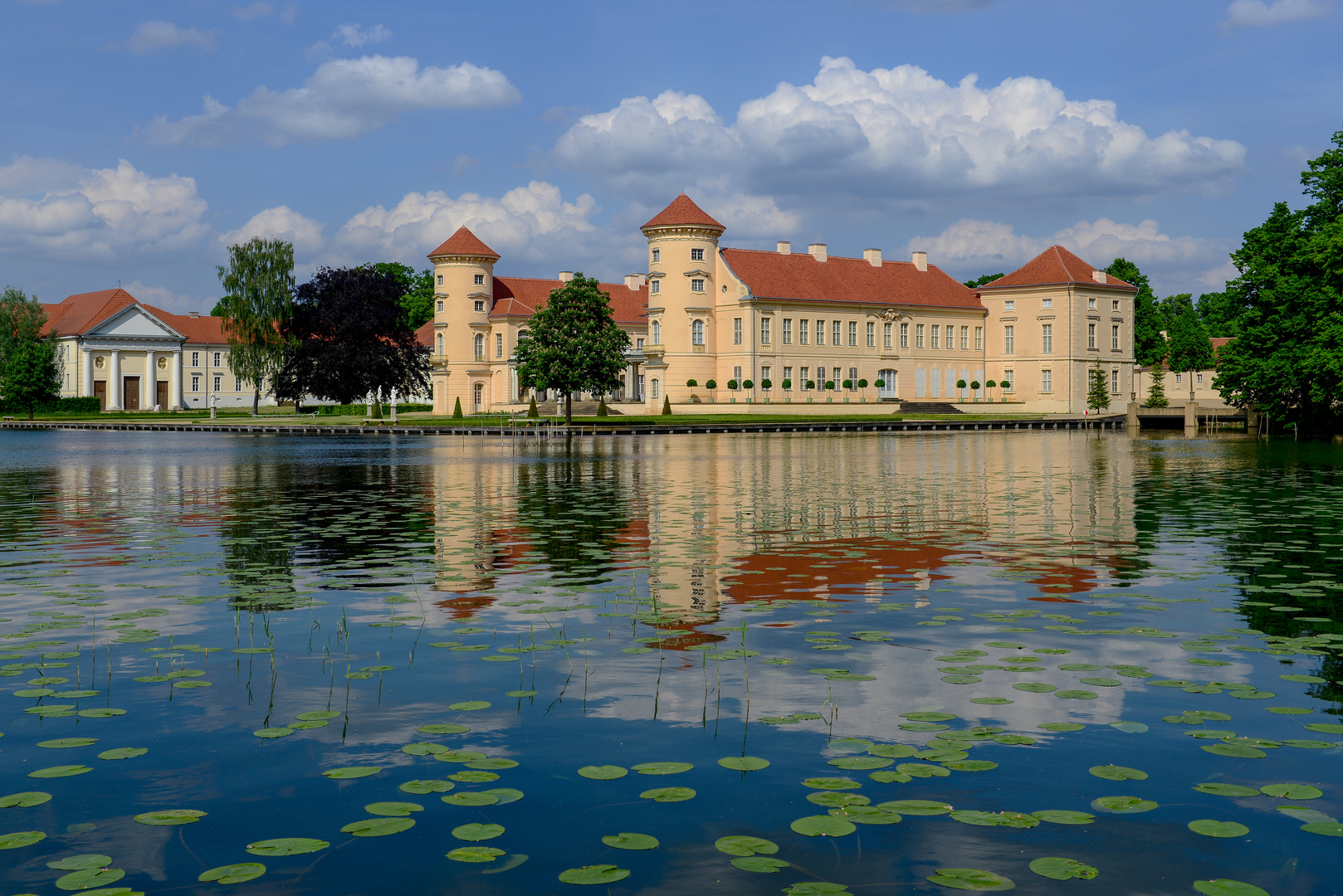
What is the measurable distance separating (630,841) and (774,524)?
1439 centimetres

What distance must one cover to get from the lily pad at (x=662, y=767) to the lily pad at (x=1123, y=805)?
209cm

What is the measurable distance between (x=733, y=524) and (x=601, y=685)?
1130 cm

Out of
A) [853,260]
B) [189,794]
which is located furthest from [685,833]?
[853,260]

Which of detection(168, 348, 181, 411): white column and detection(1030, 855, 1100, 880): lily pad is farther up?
detection(168, 348, 181, 411): white column

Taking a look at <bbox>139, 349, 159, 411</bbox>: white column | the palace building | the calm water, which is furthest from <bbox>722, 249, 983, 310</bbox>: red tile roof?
the calm water

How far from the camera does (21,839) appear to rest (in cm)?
550

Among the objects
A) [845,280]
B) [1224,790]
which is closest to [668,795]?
[1224,790]

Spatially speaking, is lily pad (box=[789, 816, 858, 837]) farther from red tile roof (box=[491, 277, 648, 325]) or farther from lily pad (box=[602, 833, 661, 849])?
red tile roof (box=[491, 277, 648, 325])

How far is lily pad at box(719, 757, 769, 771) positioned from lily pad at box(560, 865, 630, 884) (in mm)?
1461

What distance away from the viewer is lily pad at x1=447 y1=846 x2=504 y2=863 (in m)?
5.29

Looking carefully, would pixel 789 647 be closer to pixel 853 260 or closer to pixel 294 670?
pixel 294 670

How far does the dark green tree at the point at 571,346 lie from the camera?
78812mm

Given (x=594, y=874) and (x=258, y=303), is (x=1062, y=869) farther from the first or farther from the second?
(x=258, y=303)

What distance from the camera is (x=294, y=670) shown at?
898cm
